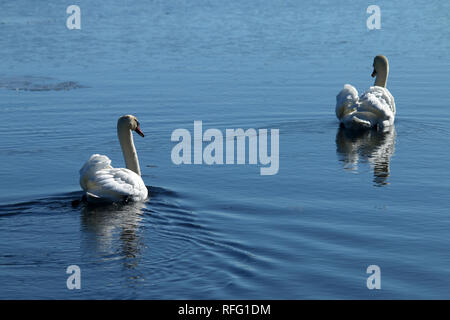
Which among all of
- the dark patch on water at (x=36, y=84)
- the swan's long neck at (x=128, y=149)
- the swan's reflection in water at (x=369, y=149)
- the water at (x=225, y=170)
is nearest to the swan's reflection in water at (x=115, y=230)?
the water at (x=225, y=170)

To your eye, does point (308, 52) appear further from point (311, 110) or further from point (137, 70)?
point (311, 110)

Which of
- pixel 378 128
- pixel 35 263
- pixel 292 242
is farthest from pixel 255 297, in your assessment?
pixel 378 128

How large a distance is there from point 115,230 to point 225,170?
3591 mm

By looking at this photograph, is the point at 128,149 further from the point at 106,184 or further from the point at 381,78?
the point at 381,78

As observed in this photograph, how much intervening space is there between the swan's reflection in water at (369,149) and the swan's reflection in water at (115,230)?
3815 millimetres

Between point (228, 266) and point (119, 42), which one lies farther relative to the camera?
point (119, 42)

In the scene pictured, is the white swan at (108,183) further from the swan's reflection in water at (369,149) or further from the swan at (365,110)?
the swan at (365,110)

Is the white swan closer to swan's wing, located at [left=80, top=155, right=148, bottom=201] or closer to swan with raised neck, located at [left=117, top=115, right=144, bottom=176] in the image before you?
swan's wing, located at [left=80, top=155, right=148, bottom=201]

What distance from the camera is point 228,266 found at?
28.0ft

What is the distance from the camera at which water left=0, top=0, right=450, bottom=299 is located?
331 inches

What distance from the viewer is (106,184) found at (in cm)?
1091

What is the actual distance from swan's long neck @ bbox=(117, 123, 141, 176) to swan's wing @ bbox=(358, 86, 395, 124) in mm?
5691

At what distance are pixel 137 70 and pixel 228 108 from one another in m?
5.49

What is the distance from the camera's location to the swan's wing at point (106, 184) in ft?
35.9
